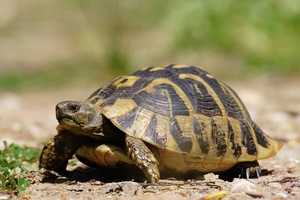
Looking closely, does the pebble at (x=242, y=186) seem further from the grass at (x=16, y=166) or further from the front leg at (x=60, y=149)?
the grass at (x=16, y=166)

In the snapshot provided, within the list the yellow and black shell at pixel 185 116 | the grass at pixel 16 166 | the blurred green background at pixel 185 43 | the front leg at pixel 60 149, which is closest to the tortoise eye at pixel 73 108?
the yellow and black shell at pixel 185 116

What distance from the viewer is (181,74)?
4.07m

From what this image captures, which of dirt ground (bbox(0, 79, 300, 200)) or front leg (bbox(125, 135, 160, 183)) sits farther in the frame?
front leg (bbox(125, 135, 160, 183))

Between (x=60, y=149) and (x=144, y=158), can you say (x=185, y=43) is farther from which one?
(x=144, y=158)

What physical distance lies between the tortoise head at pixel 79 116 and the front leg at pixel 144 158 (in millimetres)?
243

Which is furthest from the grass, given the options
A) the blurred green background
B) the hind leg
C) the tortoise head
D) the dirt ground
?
the blurred green background

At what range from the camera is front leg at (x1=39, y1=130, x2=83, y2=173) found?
398 centimetres

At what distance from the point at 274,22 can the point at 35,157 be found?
21.4 ft

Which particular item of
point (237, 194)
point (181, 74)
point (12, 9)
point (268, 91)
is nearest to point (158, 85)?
point (181, 74)

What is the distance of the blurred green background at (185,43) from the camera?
31.3ft

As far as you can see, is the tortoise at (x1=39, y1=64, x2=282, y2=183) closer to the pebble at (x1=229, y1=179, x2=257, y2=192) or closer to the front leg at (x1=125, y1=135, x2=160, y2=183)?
the front leg at (x1=125, y1=135, x2=160, y2=183)

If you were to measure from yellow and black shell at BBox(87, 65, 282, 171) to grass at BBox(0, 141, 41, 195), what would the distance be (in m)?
0.57

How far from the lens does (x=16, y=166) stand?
3938 millimetres

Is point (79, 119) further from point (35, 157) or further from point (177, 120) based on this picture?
point (35, 157)
